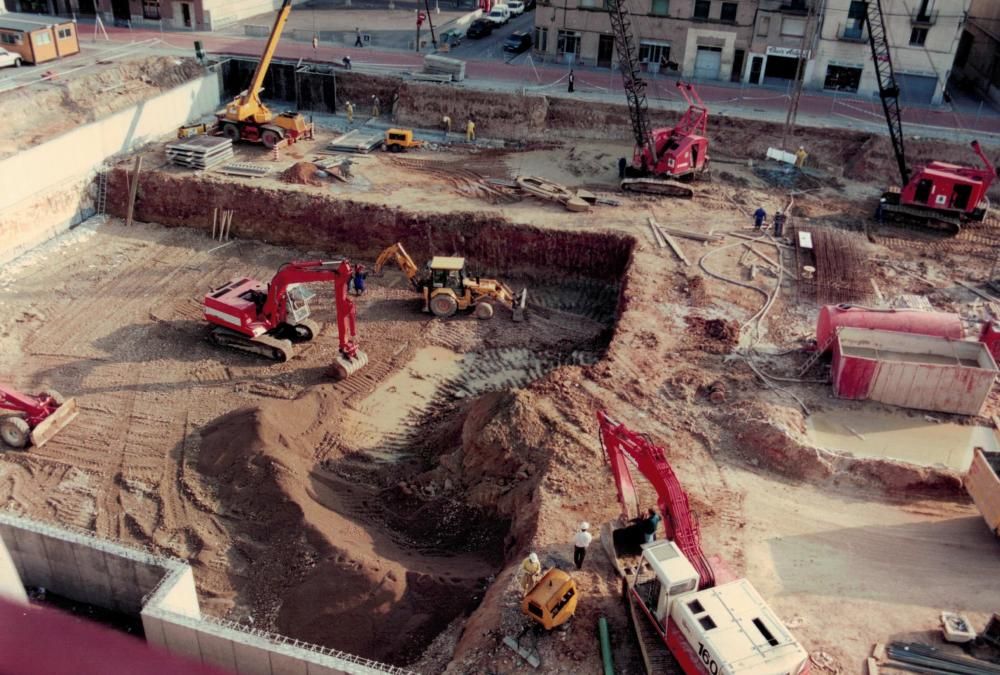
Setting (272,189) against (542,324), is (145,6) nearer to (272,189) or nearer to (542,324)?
(272,189)

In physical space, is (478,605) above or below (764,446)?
below

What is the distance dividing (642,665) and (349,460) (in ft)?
31.5

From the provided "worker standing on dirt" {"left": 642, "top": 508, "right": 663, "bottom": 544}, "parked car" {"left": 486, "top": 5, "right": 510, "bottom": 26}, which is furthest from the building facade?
"worker standing on dirt" {"left": 642, "top": 508, "right": 663, "bottom": 544}

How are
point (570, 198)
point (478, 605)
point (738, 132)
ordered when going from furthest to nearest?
point (738, 132) → point (570, 198) → point (478, 605)

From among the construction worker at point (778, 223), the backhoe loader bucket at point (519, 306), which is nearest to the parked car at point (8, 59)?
the backhoe loader bucket at point (519, 306)

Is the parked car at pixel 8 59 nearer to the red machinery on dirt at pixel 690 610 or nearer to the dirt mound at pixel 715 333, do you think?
the dirt mound at pixel 715 333

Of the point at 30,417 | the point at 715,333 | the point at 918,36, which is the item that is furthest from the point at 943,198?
the point at 30,417

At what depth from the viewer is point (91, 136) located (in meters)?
31.7

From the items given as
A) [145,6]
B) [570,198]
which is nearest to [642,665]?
[570,198]

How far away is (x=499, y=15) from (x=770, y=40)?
17.7 m

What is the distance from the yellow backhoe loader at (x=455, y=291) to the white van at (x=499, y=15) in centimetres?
2821

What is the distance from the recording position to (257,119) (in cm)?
3397

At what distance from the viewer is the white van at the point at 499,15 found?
164 feet

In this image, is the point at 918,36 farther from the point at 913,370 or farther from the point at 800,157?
the point at 913,370
